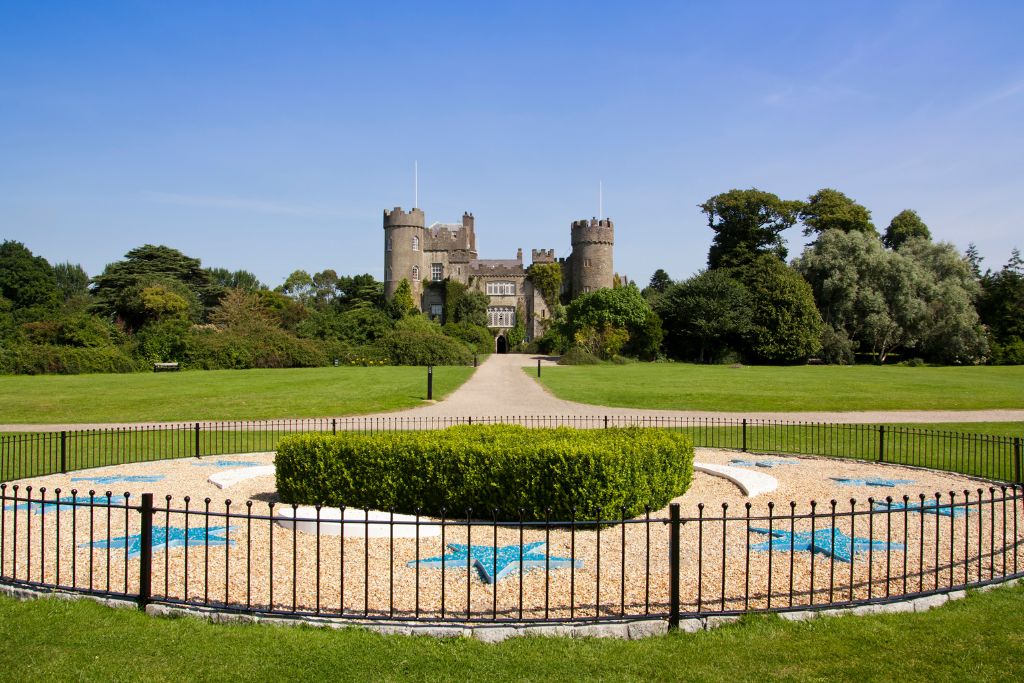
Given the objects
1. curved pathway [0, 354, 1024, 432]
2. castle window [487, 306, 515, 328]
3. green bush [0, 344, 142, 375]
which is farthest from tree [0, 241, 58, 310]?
curved pathway [0, 354, 1024, 432]

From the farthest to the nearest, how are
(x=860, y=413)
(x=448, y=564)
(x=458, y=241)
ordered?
(x=458, y=241)
(x=860, y=413)
(x=448, y=564)

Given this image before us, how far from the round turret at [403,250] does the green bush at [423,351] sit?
23.3 m

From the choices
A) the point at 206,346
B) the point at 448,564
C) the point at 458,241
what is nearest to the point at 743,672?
the point at 448,564

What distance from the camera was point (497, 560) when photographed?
28.0 feet

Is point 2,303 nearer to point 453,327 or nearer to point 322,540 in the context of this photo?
point 453,327

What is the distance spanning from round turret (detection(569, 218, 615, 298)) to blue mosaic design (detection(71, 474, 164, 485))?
230ft

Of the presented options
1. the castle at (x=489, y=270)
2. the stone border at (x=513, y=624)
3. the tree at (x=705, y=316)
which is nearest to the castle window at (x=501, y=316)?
the castle at (x=489, y=270)

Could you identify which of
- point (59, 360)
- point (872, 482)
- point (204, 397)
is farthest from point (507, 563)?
point (59, 360)

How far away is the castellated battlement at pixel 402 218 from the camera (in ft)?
272

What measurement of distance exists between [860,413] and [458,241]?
6341cm

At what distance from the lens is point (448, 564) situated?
8.49 meters

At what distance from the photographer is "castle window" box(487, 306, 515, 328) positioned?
81.4 metres

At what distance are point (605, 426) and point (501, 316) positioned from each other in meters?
66.4

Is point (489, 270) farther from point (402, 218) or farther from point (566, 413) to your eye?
point (566, 413)
